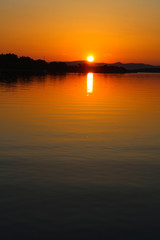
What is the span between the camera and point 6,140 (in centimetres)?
1775

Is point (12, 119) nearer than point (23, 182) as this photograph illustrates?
No

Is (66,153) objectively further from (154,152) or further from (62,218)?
(62,218)

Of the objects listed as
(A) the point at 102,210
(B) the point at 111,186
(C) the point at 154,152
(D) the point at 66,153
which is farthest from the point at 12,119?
(A) the point at 102,210

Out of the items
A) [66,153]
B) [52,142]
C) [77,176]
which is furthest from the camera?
[52,142]

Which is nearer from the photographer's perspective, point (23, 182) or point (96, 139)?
point (23, 182)

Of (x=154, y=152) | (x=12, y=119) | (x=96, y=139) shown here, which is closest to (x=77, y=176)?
(x=154, y=152)

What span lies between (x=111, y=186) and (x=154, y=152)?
17.9ft

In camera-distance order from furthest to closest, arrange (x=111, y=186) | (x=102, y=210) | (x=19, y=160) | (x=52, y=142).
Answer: (x=52, y=142) → (x=19, y=160) → (x=111, y=186) → (x=102, y=210)

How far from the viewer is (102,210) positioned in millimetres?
8883

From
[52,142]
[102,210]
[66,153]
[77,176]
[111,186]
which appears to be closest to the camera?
[102,210]

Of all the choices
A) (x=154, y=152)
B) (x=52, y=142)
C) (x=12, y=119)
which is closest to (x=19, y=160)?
(x=52, y=142)

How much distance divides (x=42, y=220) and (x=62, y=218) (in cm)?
55

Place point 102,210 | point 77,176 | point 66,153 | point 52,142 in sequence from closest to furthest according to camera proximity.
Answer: point 102,210, point 77,176, point 66,153, point 52,142

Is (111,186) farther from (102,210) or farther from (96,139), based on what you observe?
(96,139)
